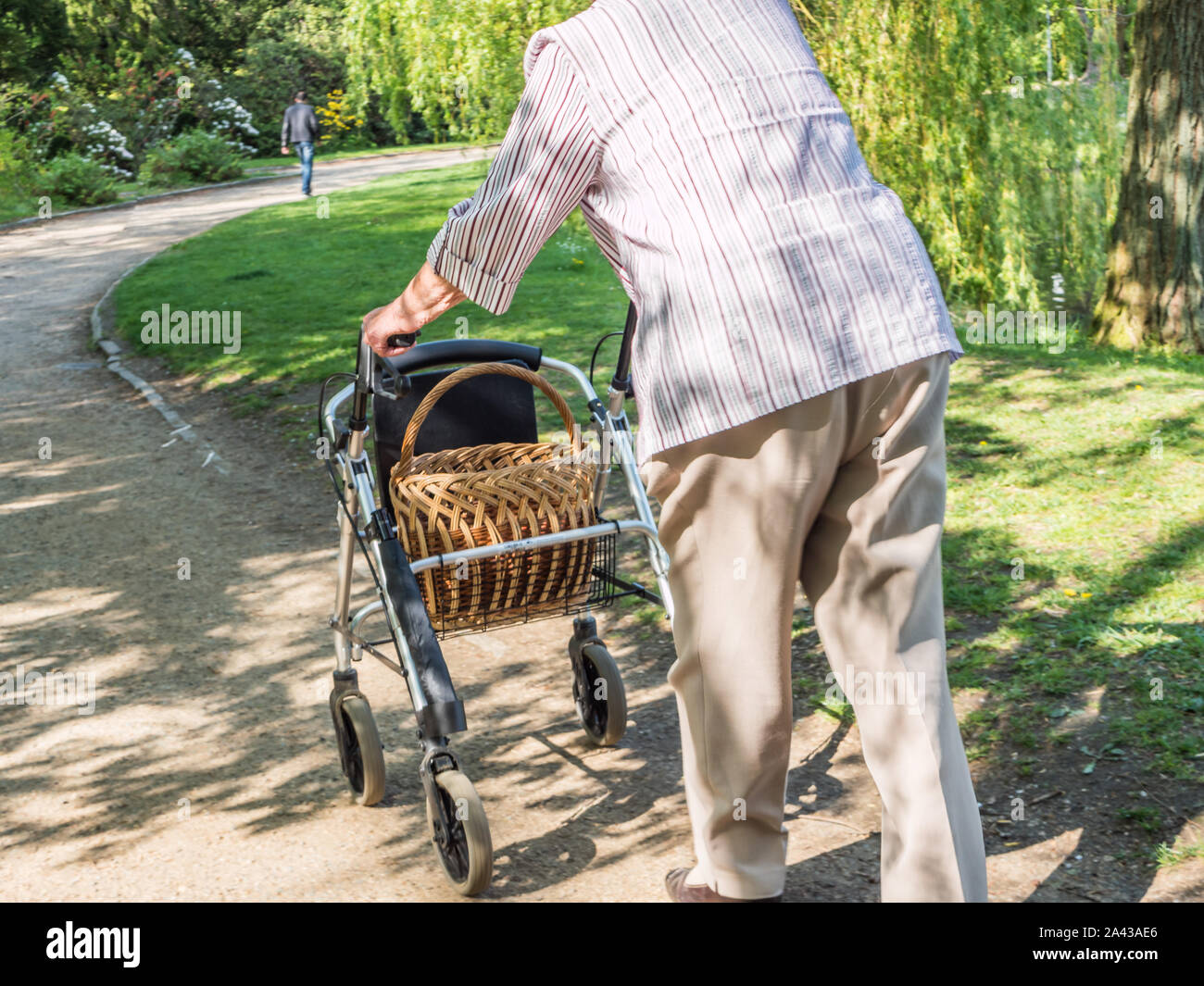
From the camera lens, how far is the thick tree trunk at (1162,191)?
8406 mm

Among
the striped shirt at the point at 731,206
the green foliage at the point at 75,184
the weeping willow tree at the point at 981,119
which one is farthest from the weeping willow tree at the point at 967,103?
the green foliage at the point at 75,184

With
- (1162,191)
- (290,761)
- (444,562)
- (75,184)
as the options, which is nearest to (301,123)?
(75,184)

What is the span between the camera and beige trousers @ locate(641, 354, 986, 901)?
2.25m

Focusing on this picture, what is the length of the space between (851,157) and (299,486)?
5.17 metres

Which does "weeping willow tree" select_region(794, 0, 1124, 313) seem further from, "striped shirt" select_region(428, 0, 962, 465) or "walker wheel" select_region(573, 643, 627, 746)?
"striped shirt" select_region(428, 0, 962, 465)

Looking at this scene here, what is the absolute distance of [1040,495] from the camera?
18.4 feet

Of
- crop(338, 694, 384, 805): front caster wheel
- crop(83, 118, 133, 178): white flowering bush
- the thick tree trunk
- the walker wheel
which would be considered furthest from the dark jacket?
crop(338, 694, 384, 805): front caster wheel

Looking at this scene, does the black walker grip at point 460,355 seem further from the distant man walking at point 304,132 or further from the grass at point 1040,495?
the distant man walking at point 304,132

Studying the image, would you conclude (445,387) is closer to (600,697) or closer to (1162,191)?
(600,697)

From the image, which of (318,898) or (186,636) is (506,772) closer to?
(318,898)

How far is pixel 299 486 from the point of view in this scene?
22.7 feet

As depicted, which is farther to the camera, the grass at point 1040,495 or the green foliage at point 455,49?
the green foliage at point 455,49

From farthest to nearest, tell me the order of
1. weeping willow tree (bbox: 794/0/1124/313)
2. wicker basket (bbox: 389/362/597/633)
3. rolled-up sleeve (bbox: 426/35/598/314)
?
weeping willow tree (bbox: 794/0/1124/313)
wicker basket (bbox: 389/362/597/633)
rolled-up sleeve (bbox: 426/35/598/314)

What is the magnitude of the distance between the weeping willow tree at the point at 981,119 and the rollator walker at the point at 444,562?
5.18 metres
